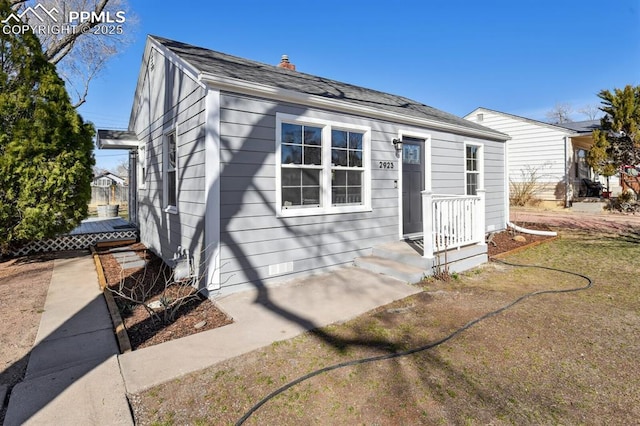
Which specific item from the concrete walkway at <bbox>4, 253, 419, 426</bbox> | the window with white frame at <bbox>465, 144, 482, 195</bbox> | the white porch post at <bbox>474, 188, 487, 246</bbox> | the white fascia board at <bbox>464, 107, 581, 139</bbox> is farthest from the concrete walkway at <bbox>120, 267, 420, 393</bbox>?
the white fascia board at <bbox>464, 107, 581, 139</bbox>

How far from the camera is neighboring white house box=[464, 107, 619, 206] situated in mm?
14727

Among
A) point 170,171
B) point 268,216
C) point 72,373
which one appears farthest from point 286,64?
point 72,373

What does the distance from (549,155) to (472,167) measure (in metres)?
9.74

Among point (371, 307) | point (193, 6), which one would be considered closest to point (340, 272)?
point (371, 307)

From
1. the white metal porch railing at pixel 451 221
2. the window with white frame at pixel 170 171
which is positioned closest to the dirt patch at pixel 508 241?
the white metal porch railing at pixel 451 221

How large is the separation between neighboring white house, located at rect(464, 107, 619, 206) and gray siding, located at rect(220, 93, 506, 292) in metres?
11.9

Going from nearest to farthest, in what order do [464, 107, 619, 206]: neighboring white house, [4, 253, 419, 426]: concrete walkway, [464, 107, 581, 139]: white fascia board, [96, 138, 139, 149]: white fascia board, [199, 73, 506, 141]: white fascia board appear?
[4, 253, 419, 426]: concrete walkway
[199, 73, 506, 141]: white fascia board
[96, 138, 139, 149]: white fascia board
[464, 107, 581, 139]: white fascia board
[464, 107, 619, 206]: neighboring white house

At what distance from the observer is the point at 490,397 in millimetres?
2221

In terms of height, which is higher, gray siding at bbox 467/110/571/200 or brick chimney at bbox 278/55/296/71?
brick chimney at bbox 278/55/296/71

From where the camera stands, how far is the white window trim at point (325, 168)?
4.82 metres

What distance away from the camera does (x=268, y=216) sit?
186 inches

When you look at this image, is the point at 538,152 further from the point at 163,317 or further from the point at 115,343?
the point at 115,343

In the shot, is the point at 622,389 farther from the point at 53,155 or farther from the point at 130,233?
the point at 130,233
